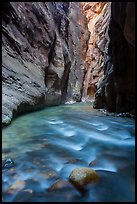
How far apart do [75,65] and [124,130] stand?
1816 centimetres

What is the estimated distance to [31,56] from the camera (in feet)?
35.4

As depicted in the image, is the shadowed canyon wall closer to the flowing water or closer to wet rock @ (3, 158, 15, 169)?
the flowing water

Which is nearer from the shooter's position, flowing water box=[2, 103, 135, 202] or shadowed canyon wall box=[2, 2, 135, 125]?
flowing water box=[2, 103, 135, 202]

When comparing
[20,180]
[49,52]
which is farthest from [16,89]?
[49,52]

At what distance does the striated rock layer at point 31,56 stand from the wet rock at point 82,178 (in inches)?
125

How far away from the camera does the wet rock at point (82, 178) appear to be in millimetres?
2096

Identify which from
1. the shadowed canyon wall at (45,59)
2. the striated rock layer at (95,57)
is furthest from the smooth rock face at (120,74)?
the striated rock layer at (95,57)

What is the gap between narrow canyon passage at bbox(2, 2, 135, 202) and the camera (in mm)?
2148

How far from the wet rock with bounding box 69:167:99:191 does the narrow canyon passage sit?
0.4 inches

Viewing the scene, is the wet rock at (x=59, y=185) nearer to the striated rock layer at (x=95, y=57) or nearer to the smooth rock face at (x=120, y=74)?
the smooth rock face at (x=120, y=74)

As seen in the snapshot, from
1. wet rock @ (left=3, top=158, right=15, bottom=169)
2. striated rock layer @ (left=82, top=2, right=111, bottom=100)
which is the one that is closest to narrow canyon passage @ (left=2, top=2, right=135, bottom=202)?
wet rock @ (left=3, top=158, right=15, bottom=169)

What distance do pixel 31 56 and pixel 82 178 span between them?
9.45 m

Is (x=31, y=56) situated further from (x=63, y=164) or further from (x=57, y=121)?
(x=63, y=164)

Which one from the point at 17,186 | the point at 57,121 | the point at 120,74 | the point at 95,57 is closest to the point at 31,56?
the point at 120,74
